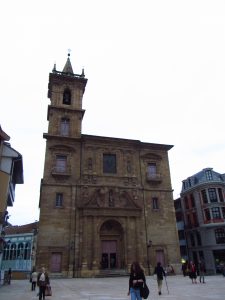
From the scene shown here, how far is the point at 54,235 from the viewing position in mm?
29422

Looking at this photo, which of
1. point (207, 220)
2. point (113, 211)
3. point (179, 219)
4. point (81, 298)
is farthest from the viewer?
point (179, 219)

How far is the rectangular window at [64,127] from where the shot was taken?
36250 millimetres

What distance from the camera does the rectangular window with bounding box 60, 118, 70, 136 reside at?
3625 centimetres

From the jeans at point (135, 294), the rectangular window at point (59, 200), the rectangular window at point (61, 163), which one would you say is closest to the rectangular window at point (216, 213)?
the rectangular window at point (59, 200)

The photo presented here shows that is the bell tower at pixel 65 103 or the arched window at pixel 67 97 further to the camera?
the arched window at pixel 67 97

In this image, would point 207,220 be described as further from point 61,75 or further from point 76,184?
point 61,75

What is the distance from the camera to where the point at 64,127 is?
3675cm

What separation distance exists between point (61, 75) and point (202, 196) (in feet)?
97.2

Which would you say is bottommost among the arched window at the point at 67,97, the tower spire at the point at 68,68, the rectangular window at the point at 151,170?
the rectangular window at the point at 151,170

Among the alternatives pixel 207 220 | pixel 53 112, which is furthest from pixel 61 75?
pixel 207 220

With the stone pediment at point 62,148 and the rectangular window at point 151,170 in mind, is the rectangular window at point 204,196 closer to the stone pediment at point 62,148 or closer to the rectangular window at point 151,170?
Answer: the rectangular window at point 151,170

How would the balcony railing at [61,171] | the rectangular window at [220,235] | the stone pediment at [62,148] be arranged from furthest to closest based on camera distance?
the rectangular window at [220,235], the stone pediment at [62,148], the balcony railing at [61,171]

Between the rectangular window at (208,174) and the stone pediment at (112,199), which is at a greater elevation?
the rectangular window at (208,174)

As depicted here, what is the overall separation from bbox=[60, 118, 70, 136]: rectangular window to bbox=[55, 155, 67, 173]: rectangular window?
3.77m
